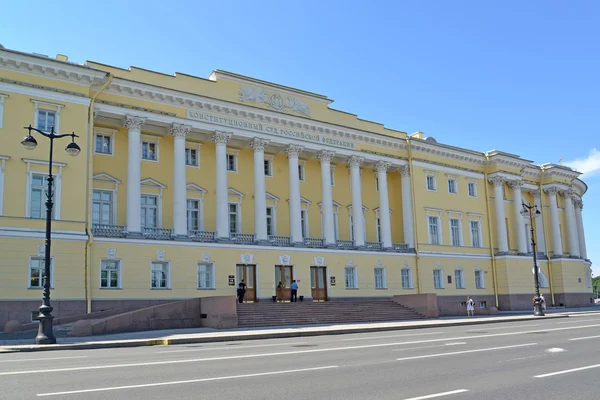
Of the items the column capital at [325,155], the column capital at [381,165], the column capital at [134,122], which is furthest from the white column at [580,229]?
the column capital at [134,122]

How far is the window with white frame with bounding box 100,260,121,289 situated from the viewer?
1219 inches

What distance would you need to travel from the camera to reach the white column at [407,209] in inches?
1801

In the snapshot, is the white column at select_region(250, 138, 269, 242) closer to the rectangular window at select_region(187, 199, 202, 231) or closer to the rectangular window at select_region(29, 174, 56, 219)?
the rectangular window at select_region(187, 199, 202, 231)

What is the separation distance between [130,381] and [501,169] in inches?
1888

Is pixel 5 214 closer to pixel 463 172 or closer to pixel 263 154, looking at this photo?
pixel 263 154

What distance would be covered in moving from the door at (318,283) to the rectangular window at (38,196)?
17.3 metres

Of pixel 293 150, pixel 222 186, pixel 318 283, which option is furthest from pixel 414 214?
pixel 222 186

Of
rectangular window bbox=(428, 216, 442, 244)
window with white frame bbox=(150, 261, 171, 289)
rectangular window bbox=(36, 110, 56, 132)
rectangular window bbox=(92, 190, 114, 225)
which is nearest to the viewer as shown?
rectangular window bbox=(36, 110, 56, 132)

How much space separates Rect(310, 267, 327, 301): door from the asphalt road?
24079 mm

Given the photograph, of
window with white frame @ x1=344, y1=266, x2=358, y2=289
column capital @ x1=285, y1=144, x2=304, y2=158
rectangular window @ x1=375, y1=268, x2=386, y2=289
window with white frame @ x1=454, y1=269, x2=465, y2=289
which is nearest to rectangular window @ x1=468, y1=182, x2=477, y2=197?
window with white frame @ x1=454, y1=269, x2=465, y2=289

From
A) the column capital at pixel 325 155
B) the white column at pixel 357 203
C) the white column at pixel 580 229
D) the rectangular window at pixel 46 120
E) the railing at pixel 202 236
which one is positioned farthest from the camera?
the white column at pixel 580 229

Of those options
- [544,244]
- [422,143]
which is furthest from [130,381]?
[544,244]

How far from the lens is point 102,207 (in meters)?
33.7

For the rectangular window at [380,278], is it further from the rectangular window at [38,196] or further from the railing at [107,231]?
the rectangular window at [38,196]
